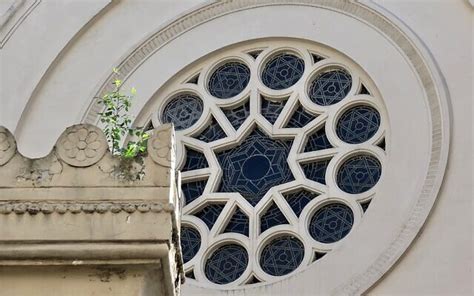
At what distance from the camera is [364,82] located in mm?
17750

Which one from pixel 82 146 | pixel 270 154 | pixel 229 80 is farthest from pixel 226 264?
pixel 82 146

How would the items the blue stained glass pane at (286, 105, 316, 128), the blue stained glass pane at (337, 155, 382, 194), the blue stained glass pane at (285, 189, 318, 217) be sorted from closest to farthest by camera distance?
the blue stained glass pane at (337, 155, 382, 194), the blue stained glass pane at (285, 189, 318, 217), the blue stained glass pane at (286, 105, 316, 128)

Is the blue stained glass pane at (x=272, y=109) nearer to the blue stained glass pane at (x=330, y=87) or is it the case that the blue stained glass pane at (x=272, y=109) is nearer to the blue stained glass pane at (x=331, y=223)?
the blue stained glass pane at (x=330, y=87)

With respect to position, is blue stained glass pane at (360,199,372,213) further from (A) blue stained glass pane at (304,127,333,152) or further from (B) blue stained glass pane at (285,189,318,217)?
(A) blue stained glass pane at (304,127,333,152)

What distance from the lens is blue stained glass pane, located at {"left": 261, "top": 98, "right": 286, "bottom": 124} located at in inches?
706

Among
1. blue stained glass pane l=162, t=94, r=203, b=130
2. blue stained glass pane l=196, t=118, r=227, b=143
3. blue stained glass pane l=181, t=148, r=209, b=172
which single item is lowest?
blue stained glass pane l=181, t=148, r=209, b=172

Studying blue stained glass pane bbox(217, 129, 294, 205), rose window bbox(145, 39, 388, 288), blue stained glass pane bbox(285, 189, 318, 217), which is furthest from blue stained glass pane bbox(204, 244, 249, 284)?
blue stained glass pane bbox(285, 189, 318, 217)

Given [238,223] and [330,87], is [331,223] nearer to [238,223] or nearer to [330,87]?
[238,223]

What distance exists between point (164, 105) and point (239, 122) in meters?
0.87

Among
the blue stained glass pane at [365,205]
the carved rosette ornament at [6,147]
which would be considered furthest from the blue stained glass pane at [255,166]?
the carved rosette ornament at [6,147]

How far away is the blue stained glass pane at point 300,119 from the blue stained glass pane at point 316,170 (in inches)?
18.8

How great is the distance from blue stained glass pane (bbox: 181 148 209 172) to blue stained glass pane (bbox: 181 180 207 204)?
159mm

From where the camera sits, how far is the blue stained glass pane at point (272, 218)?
1731 centimetres

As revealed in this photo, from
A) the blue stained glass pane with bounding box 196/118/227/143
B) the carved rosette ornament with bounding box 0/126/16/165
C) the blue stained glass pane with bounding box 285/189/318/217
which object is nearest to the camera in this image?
the carved rosette ornament with bounding box 0/126/16/165
